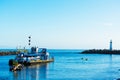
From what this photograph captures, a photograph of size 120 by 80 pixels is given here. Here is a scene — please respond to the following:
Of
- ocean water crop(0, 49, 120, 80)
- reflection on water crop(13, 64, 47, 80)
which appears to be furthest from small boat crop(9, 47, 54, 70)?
reflection on water crop(13, 64, 47, 80)

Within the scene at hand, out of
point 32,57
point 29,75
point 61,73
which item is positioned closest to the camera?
point 29,75

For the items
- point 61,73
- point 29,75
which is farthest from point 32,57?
point 29,75

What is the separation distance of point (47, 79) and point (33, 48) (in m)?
45.8

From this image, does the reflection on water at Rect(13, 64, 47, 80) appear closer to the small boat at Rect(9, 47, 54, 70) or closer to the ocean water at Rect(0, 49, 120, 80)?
the ocean water at Rect(0, 49, 120, 80)

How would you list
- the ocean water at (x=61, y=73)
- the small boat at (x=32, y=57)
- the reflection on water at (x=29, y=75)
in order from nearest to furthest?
the reflection on water at (x=29, y=75) → the ocean water at (x=61, y=73) → the small boat at (x=32, y=57)

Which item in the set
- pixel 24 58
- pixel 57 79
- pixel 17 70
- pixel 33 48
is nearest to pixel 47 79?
pixel 57 79

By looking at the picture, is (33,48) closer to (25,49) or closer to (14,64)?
(25,49)

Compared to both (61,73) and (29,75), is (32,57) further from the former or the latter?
(29,75)

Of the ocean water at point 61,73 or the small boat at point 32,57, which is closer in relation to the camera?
the ocean water at point 61,73

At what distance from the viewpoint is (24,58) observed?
88.0 m

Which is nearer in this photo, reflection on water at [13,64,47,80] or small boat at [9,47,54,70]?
reflection on water at [13,64,47,80]

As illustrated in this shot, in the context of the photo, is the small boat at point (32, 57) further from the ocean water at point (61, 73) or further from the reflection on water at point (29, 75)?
the reflection on water at point (29, 75)

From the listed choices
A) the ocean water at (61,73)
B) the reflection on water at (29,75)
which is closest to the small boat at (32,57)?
the ocean water at (61,73)

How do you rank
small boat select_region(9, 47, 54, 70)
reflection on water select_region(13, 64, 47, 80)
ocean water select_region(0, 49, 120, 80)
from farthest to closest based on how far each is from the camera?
small boat select_region(9, 47, 54, 70) < ocean water select_region(0, 49, 120, 80) < reflection on water select_region(13, 64, 47, 80)
